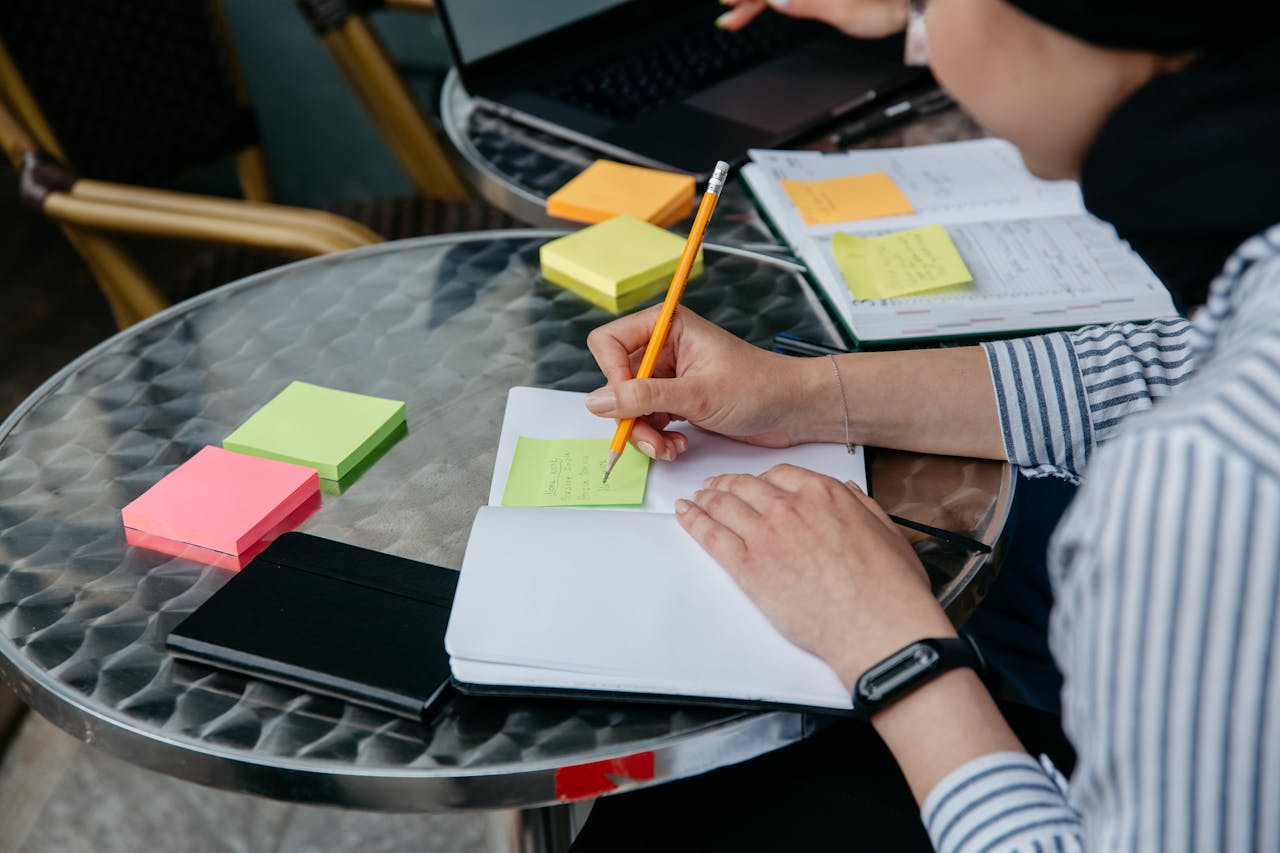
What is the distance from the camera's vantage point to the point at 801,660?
2.41 ft

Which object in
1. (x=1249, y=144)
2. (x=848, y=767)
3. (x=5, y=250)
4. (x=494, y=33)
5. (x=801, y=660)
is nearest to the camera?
(x=1249, y=144)

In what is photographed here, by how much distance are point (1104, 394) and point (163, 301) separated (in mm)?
1328

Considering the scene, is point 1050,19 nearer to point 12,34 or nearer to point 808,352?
point 808,352

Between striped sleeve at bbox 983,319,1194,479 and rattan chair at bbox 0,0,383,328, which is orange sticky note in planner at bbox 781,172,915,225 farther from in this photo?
rattan chair at bbox 0,0,383,328

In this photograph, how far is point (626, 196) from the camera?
1327 mm

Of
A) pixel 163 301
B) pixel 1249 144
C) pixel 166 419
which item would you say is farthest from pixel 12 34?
pixel 1249 144

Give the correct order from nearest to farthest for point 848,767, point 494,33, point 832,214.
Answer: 1. point 848,767
2. point 832,214
3. point 494,33

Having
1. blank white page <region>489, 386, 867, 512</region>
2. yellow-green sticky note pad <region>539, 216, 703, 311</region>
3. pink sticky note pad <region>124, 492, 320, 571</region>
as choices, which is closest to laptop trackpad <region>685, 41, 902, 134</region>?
yellow-green sticky note pad <region>539, 216, 703, 311</region>

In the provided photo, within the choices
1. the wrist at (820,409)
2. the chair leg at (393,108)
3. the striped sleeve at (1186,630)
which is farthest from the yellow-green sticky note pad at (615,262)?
the chair leg at (393,108)

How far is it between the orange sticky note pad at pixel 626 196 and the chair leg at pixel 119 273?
0.70 meters

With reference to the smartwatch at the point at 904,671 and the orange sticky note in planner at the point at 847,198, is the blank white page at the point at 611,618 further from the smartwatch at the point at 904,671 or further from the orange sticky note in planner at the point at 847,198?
the orange sticky note in planner at the point at 847,198

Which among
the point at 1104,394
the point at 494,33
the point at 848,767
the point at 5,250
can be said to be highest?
the point at 494,33

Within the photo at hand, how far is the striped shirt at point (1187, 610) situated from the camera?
525 mm

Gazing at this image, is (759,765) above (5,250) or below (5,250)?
above
